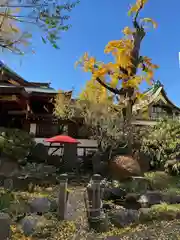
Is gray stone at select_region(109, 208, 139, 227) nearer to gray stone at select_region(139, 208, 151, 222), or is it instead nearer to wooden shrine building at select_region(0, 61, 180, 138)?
gray stone at select_region(139, 208, 151, 222)

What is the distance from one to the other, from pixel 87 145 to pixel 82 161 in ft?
6.32

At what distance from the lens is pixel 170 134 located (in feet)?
42.8

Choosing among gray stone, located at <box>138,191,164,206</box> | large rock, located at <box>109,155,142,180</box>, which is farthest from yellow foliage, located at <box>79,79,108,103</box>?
gray stone, located at <box>138,191,164,206</box>

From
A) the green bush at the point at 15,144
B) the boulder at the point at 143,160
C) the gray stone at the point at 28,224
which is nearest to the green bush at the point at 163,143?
the boulder at the point at 143,160

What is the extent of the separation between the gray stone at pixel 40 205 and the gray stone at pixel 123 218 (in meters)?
1.66

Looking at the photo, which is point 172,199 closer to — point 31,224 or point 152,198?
point 152,198

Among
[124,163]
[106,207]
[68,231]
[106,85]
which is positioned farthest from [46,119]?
[68,231]

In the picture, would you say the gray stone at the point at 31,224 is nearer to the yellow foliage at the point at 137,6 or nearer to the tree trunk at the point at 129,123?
the tree trunk at the point at 129,123

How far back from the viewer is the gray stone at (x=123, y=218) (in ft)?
20.2

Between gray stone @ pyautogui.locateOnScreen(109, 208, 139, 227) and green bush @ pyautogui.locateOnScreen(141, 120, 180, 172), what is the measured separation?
6453 millimetres

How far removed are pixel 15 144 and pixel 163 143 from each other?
744 cm

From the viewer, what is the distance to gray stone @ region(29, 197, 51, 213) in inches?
249

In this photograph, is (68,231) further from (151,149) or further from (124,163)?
(151,149)

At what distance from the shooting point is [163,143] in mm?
12938
